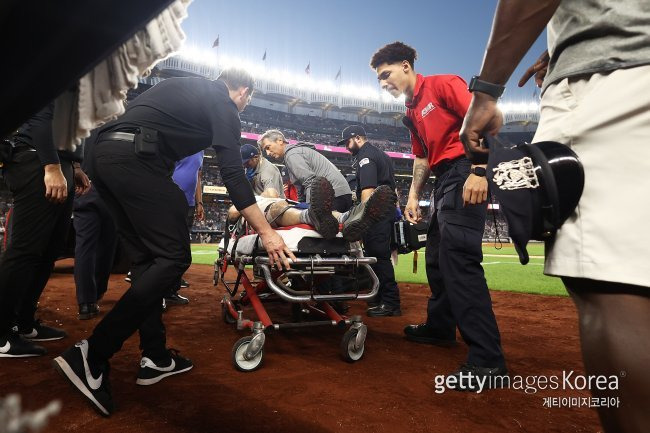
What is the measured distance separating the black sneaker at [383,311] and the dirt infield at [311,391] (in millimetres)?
669

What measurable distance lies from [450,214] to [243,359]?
62.0 inches

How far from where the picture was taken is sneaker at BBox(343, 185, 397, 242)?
2572 mm

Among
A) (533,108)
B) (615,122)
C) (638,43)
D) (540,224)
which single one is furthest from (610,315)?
(533,108)

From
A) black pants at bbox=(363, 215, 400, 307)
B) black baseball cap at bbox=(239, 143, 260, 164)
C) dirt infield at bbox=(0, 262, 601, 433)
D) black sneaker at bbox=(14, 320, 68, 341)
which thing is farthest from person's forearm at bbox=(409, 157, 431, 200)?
black sneaker at bbox=(14, 320, 68, 341)

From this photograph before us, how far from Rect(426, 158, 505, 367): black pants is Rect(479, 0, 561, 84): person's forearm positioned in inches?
51.7

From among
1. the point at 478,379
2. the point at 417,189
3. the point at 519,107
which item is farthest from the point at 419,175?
the point at 519,107

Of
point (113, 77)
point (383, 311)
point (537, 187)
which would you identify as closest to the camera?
point (113, 77)

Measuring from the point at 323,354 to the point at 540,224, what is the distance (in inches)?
80.2

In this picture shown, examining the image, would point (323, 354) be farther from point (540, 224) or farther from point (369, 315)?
point (540, 224)

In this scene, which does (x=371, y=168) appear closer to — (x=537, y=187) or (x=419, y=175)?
(x=419, y=175)

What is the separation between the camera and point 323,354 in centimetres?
259

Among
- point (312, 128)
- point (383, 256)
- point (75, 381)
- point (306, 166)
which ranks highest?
point (312, 128)

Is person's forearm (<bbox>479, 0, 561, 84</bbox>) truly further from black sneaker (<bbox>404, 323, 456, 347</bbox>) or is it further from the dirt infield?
black sneaker (<bbox>404, 323, 456, 347</bbox>)

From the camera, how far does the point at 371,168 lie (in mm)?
4508
